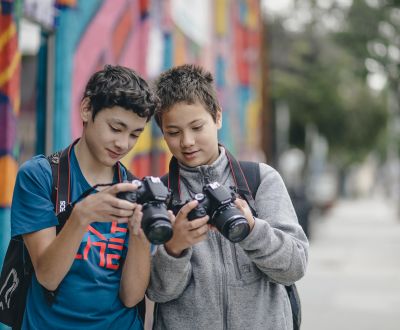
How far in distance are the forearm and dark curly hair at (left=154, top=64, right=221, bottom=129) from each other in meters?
0.47

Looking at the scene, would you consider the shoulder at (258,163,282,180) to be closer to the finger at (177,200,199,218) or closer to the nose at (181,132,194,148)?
the nose at (181,132,194,148)

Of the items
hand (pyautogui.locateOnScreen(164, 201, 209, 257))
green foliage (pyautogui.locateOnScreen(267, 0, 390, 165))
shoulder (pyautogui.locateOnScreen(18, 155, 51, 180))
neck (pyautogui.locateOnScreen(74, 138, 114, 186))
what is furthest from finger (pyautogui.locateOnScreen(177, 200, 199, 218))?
green foliage (pyautogui.locateOnScreen(267, 0, 390, 165))

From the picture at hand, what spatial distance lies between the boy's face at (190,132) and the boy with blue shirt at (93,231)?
0.54 ft

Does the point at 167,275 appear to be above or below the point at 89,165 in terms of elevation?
below

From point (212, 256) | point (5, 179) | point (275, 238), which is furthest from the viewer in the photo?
point (5, 179)

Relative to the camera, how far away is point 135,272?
2.19m

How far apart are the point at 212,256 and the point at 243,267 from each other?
0.11 m

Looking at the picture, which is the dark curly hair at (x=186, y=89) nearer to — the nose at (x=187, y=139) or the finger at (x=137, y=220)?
→ the nose at (x=187, y=139)

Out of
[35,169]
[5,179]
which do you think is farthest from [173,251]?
[5,179]

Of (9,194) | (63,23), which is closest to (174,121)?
(9,194)

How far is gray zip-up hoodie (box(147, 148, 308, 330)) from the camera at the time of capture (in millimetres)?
2270

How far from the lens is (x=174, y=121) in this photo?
7.80 ft

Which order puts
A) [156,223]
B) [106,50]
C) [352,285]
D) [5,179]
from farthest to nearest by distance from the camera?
[352,285], [106,50], [5,179], [156,223]

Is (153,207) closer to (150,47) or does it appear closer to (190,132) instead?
(190,132)
